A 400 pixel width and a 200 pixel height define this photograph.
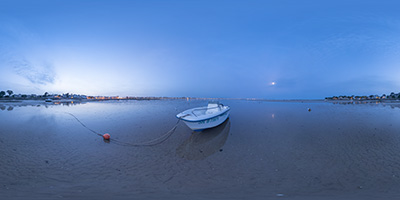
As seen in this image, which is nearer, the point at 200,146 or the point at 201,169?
the point at 201,169

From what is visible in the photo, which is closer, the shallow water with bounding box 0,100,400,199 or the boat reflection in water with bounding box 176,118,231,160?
the shallow water with bounding box 0,100,400,199

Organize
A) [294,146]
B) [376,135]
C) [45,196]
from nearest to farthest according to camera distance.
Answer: [45,196]
[294,146]
[376,135]

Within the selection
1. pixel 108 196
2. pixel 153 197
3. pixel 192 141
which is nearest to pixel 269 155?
pixel 192 141

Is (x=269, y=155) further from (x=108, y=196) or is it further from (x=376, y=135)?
(x=376, y=135)

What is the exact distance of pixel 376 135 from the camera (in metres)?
13.2

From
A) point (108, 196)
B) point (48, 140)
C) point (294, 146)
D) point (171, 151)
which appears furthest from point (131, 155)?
point (294, 146)

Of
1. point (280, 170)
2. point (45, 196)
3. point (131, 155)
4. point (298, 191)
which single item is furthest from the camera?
point (131, 155)

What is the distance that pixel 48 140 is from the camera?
1155 centimetres

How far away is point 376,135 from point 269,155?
12348 mm

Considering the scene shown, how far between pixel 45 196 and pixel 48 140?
370 inches

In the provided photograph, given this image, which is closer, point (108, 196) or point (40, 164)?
point (108, 196)

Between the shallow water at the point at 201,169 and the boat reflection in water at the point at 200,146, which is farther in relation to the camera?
the boat reflection in water at the point at 200,146

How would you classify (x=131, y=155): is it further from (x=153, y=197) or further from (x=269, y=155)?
(x=269, y=155)

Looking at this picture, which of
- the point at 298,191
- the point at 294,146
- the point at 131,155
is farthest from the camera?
the point at 294,146
